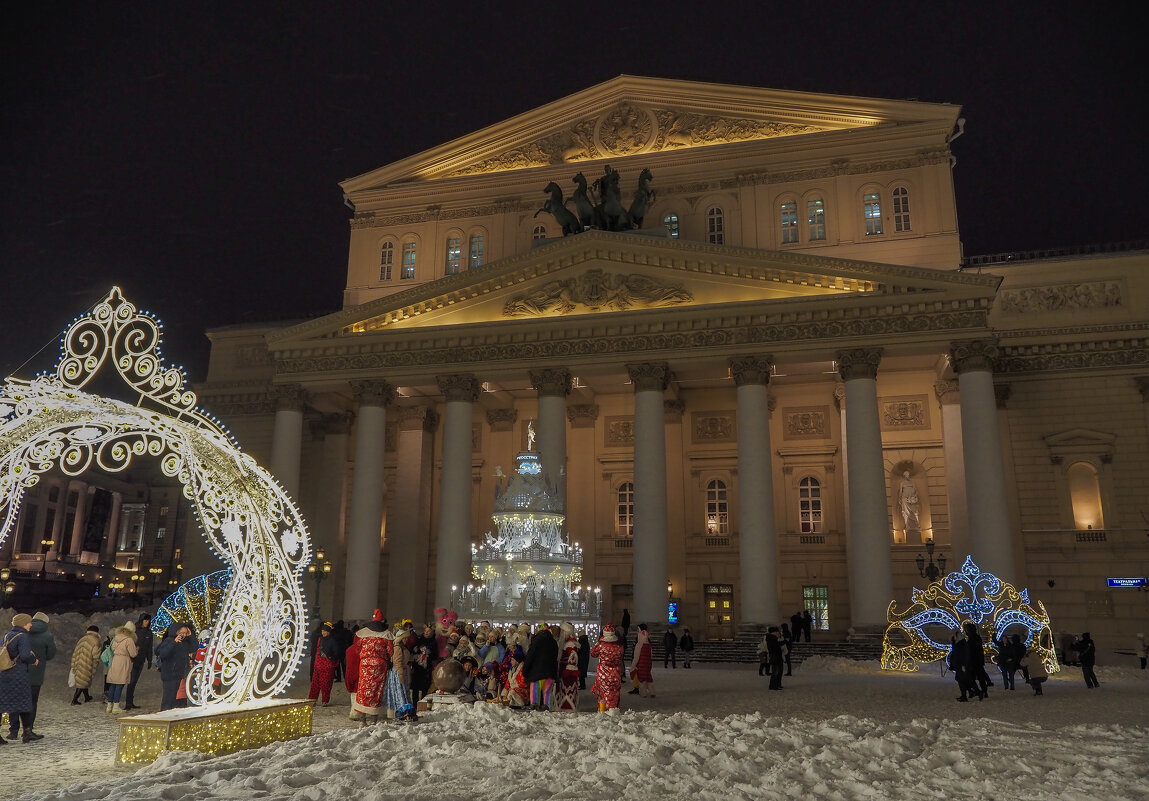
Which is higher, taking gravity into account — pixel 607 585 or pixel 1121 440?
pixel 1121 440

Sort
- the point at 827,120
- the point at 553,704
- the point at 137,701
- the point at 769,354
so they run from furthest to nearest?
the point at 827,120, the point at 769,354, the point at 137,701, the point at 553,704

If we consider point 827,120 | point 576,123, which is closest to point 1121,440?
point 827,120

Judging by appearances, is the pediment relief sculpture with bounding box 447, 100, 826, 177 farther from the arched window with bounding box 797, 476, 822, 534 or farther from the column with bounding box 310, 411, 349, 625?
the arched window with bounding box 797, 476, 822, 534

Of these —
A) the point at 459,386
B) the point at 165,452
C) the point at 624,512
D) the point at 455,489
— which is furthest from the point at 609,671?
the point at 624,512

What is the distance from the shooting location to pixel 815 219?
3391cm

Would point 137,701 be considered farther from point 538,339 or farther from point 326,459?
point 326,459

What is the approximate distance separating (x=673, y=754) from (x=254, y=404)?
101 feet

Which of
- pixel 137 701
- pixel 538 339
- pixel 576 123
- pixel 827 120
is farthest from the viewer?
pixel 576 123

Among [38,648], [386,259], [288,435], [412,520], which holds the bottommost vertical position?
[38,648]

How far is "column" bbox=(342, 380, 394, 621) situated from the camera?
101 feet

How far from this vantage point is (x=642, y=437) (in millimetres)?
29078

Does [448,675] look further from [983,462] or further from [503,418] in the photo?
[503,418]

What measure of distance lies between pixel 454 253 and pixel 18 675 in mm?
27679

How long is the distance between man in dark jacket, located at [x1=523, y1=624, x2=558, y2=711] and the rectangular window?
2096cm
